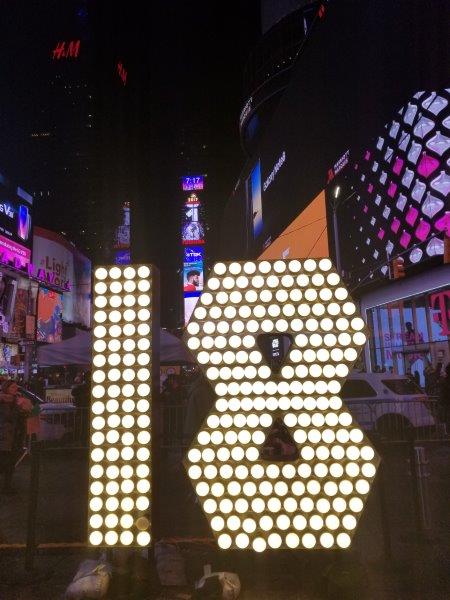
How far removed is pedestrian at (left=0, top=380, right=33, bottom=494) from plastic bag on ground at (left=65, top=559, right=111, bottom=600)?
5.44m

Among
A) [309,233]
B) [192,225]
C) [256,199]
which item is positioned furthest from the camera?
[192,225]

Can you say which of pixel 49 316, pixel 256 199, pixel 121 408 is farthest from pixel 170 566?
pixel 49 316

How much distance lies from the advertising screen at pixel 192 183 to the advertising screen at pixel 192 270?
51.2 ft

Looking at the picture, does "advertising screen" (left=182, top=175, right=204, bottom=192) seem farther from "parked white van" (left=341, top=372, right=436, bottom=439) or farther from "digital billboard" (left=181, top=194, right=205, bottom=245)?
"parked white van" (left=341, top=372, right=436, bottom=439)

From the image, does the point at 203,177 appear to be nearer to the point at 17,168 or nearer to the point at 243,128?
the point at 243,128

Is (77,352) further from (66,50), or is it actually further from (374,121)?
(66,50)

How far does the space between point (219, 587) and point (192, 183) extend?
75225 mm

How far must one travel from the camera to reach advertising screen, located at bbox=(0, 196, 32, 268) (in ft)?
125

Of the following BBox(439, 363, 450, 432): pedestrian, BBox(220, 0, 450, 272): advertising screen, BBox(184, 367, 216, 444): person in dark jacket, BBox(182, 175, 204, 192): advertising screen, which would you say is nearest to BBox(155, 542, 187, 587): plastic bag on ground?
BBox(184, 367, 216, 444): person in dark jacket

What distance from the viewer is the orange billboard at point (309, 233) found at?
27922 mm

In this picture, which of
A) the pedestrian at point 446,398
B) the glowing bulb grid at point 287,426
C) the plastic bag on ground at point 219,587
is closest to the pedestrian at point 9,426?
the plastic bag on ground at point 219,587

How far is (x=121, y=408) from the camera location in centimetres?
301

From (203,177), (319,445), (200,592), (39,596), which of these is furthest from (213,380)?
(203,177)

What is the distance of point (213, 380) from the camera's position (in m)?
2.95
